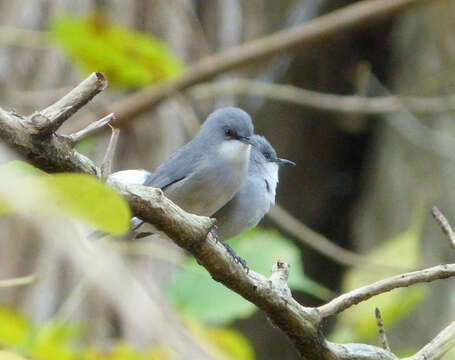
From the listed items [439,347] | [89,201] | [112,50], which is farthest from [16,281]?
[112,50]

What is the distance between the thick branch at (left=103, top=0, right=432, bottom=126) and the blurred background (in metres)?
0.11

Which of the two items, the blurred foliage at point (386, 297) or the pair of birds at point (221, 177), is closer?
the blurred foliage at point (386, 297)

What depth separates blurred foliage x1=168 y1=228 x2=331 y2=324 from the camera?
1.87 meters

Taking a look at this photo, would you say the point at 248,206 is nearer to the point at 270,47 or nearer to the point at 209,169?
the point at 209,169

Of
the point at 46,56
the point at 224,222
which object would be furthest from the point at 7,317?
the point at 46,56

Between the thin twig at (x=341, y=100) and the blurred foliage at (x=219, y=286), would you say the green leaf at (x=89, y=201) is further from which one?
the thin twig at (x=341, y=100)

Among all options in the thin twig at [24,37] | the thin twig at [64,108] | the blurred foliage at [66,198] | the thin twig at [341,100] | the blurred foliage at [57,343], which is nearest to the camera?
the blurred foliage at [66,198]

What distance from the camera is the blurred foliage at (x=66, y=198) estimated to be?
A: 1.20ft

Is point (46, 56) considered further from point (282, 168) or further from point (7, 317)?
point (7, 317)

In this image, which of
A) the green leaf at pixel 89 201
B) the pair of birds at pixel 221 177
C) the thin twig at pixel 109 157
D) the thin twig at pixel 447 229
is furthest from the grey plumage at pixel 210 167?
the green leaf at pixel 89 201

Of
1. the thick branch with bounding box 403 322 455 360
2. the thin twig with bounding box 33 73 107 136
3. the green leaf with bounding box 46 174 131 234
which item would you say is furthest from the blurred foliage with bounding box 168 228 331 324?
the green leaf with bounding box 46 174 131 234

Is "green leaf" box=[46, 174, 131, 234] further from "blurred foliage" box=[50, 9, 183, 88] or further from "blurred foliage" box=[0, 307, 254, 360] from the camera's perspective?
"blurred foliage" box=[50, 9, 183, 88]

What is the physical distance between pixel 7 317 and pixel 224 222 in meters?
0.76

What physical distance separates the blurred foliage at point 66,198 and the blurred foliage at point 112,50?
1.89 metres
